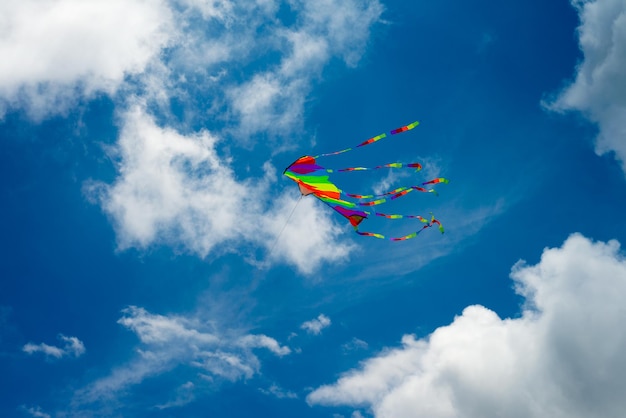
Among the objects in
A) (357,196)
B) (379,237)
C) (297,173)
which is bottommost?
(379,237)

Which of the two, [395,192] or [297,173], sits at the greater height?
[297,173]

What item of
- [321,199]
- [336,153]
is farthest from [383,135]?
[321,199]

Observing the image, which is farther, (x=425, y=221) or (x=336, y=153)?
(x=425, y=221)

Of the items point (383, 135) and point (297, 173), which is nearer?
point (383, 135)

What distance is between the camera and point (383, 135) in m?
26.9

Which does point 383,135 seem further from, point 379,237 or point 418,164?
point 379,237

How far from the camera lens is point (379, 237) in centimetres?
2881

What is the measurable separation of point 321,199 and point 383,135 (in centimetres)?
525

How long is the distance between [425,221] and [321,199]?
6115 mm

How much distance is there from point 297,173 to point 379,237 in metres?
5.99

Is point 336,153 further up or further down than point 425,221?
further up

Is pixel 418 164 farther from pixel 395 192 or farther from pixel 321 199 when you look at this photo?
pixel 321 199

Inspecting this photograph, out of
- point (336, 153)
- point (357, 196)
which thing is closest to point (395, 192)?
point (357, 196)

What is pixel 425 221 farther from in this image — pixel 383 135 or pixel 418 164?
pixel 383 135
